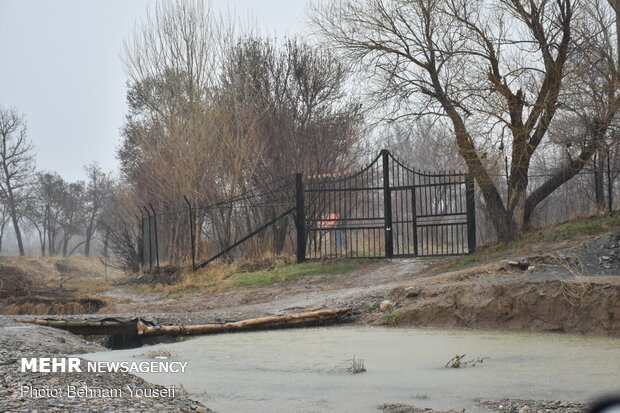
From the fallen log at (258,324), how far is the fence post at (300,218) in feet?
25.5

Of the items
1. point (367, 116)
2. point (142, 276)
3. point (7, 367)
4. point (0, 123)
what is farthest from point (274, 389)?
point (0, 123)

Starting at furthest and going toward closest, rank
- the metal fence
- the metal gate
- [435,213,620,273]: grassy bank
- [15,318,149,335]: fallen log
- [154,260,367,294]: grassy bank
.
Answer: the metal fence
the metal gate
[154,260,367,294]: grassy bank
[435,213,620,273]: grassy bank
[15,318,149,335]: fallen log

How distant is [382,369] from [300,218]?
12947mm

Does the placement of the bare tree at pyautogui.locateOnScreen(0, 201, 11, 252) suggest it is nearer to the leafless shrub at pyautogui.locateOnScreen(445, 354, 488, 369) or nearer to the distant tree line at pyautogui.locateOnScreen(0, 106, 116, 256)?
the distant tree line at pyautogui.locateOnScreen(0, 106, 116, 256)

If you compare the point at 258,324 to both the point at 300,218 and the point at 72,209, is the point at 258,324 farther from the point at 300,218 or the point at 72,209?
the point at 72,209

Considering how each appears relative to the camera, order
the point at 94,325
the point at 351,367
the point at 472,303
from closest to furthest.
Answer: the point at 351,367 → the point at 94,325 → the point at 472,303

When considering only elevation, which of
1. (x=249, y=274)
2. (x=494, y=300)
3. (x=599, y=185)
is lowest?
(x=494, y=300)

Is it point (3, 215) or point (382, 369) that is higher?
point (3, 215)

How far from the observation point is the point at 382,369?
955 centimetres

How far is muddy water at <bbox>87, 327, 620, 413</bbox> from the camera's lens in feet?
25.5

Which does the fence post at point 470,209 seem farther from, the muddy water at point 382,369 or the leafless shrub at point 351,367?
the leafless shrub at point 351,367

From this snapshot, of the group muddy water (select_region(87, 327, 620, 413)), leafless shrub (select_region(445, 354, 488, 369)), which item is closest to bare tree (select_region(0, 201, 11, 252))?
muddy water (select_region(87, 327, 620, 413))

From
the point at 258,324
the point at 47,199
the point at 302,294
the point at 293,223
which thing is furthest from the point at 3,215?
the point at 258,324

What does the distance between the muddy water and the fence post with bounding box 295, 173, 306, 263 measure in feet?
29.2
